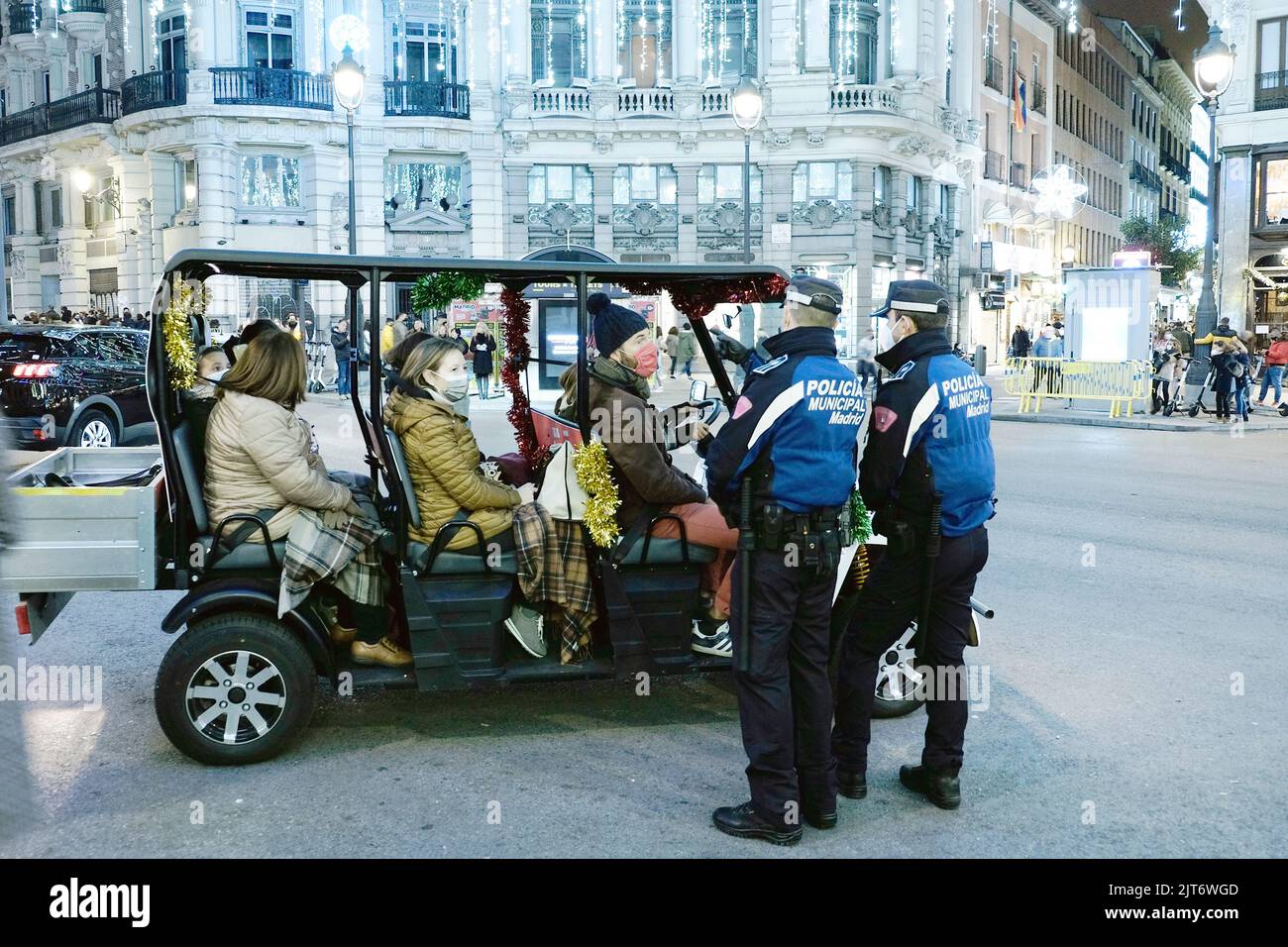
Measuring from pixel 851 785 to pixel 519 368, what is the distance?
117 inches

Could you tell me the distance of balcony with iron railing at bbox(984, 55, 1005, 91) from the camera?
47.0m

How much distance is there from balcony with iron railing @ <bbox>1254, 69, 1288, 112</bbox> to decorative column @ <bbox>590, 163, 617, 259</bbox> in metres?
18.2

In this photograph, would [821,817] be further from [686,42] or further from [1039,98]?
[1039,98]

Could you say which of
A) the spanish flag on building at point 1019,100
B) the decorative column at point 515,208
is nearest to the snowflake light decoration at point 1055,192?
the spanish flag on building at point 1019,100

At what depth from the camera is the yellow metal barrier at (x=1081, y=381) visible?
75.0 ft

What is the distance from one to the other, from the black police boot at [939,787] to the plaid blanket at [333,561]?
2.37 m

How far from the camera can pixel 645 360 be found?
5.62m

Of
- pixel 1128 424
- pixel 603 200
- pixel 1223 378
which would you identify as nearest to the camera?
pixel 1128 424

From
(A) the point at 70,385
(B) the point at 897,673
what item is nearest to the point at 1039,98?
(A) the point at 70,385

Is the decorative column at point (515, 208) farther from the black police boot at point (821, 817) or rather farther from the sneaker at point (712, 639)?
the black police boot at point (821, 817)

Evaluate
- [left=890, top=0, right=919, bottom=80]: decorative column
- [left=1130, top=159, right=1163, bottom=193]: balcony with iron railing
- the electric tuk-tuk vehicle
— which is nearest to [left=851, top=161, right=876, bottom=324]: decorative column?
[left=890, top=0, right=919, bottom=80]: decorative column

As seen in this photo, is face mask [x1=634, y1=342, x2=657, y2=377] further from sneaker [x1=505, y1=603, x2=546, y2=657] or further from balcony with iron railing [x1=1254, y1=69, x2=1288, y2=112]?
balcony with iron railing [x1=1254, y1=69, x2=1288, y2=112]
